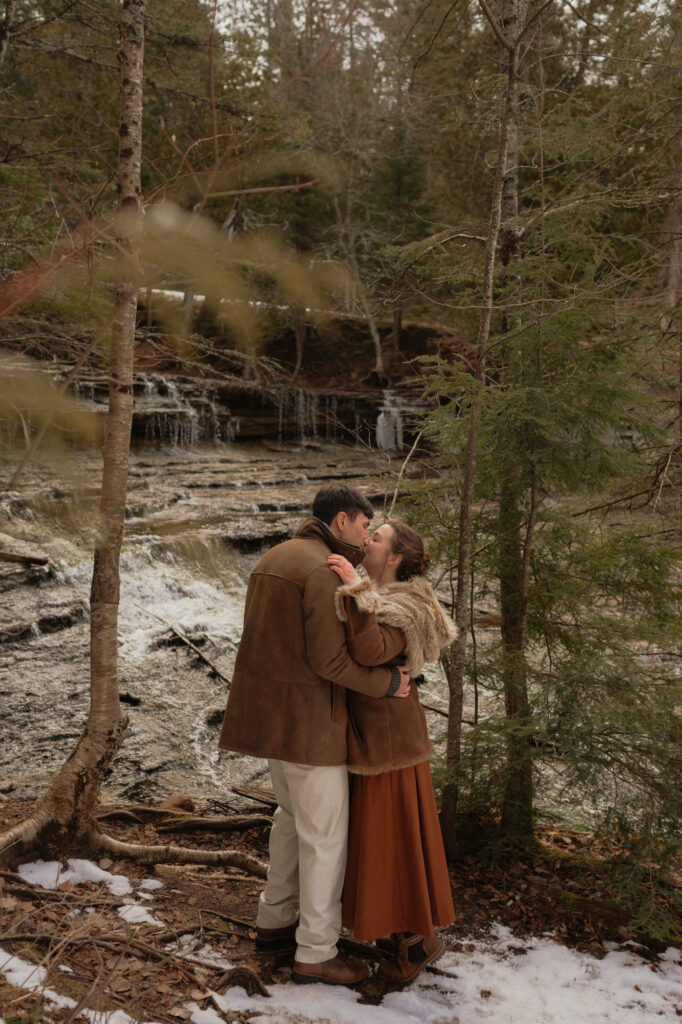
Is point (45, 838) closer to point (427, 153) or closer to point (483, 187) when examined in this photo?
point (483, 187)

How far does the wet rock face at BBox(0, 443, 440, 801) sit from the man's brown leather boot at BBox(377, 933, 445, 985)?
2243mm

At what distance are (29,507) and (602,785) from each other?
10256 mm

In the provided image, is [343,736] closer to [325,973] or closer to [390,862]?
[390,862]

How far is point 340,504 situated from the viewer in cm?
343

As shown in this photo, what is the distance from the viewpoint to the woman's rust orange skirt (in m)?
3.31

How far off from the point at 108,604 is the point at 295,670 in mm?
1403

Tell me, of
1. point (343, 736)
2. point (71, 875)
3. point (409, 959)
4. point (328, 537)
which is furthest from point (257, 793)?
point (328, 537)

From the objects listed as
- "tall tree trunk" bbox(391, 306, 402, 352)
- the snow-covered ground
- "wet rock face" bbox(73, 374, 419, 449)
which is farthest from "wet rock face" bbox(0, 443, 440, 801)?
"tall tree trunk" bbox(391, 306, 402, 352)

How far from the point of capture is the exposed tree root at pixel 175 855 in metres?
4.25

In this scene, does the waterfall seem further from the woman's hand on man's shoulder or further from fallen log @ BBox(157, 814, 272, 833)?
the woman's hand on man's shoulder

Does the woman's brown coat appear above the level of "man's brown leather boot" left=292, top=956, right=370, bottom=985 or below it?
above

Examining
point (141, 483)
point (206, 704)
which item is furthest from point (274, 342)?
point (206, 704)

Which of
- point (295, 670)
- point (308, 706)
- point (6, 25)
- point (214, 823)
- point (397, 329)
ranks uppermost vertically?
point (6, 25)

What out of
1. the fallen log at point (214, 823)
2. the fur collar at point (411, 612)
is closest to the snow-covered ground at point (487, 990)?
the fallen log at point (214, 823)
